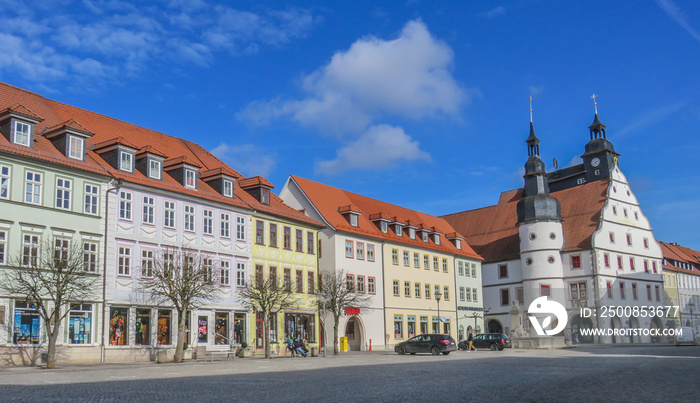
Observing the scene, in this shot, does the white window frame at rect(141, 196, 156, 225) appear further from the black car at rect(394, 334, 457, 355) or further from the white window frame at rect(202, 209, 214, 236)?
the black car at rect(394, 334, 457, 355)

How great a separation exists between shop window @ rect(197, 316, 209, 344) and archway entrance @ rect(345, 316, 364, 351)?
16043mm

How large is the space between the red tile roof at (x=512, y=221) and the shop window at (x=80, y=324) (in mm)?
53561

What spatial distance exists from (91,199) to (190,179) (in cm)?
715

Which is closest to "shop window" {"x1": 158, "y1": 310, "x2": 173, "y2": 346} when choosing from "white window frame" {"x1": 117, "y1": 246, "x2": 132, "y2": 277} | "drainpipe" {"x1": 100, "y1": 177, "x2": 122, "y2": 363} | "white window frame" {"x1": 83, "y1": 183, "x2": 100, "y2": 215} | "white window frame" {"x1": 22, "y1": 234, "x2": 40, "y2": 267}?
"white window frame" {"x1": 117, "y1": 246, "x2": 132, "y2": 277}

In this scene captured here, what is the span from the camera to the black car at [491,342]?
51500mm

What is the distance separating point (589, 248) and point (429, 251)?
19.3 metres

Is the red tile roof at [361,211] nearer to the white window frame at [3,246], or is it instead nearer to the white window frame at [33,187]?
the white window frame at [33,187]

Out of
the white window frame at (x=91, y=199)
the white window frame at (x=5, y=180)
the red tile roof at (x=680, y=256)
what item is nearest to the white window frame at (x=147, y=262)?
the white window frame at (x=91, y=199)

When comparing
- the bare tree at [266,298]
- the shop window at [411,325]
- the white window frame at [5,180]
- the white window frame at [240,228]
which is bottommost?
the shop window at [411,325]

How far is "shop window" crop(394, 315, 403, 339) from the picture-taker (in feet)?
188

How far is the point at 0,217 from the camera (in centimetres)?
3069

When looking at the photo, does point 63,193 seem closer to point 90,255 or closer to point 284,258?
point 90,255

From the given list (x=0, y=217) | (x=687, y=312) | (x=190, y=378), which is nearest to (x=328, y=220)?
(x=0, y=217)

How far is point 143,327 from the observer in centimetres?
3622
